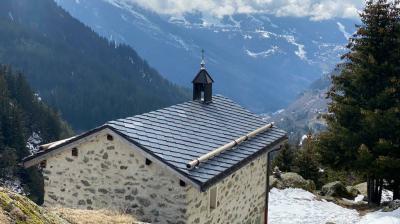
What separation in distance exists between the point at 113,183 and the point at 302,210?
13816 millimetres

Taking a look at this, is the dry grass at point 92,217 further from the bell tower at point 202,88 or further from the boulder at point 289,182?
the boulder at point 289,182

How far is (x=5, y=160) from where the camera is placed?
289 feet

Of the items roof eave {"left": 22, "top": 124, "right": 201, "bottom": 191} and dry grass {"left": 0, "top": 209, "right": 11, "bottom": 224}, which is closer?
dry grass {"left": 0, "top": 209, "right": 11, "bottom": 224}

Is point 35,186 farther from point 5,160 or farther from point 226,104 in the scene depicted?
point 226,104

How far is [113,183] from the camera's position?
16641 millimetres

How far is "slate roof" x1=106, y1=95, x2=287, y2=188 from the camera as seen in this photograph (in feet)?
52.5

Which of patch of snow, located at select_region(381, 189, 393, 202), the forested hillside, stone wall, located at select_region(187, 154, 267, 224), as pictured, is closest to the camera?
stone wall, located at select_region(187, 154, 267, 224)

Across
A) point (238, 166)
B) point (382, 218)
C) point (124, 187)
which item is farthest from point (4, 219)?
point (382, 218)

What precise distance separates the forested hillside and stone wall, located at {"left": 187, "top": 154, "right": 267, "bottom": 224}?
6764 centimetres

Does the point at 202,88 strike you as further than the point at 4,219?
Yes

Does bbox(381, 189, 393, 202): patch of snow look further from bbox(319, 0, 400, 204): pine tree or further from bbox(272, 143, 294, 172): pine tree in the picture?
bbox(272, 143, 294, 172): pine tree

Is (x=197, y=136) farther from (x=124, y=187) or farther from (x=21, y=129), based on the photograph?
(x=21, y=129)

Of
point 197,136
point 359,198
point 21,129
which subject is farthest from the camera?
point 21,129

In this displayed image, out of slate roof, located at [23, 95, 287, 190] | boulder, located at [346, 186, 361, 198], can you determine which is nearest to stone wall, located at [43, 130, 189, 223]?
slate roof, located at [23, 95, 287, 190]
